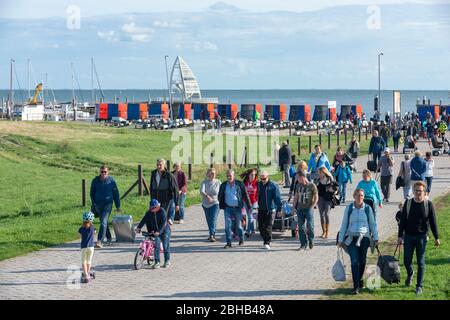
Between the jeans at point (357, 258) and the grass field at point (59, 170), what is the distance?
249 inches

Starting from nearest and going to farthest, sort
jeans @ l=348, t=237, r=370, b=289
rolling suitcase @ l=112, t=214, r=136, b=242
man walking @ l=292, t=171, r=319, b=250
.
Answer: jeans @ l=348, t=237, r=370, b=289 → man walking @ l=292, t=171, r=319, b=250 → rolling suitcase @ l=112, t=214, r=136, b=242

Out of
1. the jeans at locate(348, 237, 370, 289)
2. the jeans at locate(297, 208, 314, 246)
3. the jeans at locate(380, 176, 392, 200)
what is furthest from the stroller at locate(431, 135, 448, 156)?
the jeans at locate(348, 237, 370, 289)

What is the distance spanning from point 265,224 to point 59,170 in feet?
64.9

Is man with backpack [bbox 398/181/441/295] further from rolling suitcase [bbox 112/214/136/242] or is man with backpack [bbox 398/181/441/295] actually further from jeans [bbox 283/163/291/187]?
jeans [bbox 283/163/291/187]

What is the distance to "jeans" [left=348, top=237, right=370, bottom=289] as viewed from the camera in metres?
12.3

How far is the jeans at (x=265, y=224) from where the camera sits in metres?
16.0

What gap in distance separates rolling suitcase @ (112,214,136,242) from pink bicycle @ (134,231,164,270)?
87.4 inches

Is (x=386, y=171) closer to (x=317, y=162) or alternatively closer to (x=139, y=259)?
(x=317, y=162)

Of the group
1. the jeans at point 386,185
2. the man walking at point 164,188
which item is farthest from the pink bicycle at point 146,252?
the jeans at point 386,185
